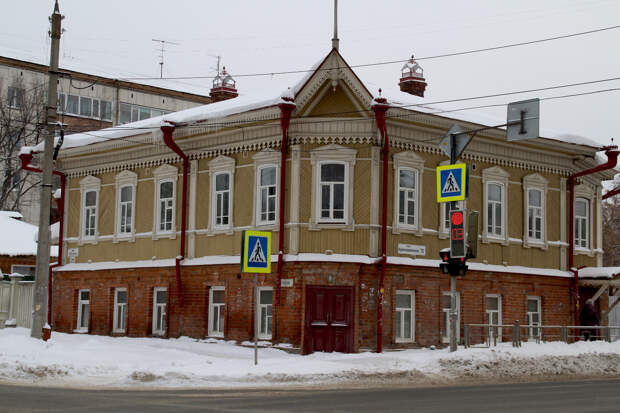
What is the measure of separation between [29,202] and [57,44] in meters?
42.2

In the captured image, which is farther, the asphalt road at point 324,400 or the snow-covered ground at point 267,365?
the snow-covered ground at point 267,365

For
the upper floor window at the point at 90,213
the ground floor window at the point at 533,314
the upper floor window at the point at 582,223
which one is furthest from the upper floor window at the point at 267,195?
the upper floor window at the point at 582,223

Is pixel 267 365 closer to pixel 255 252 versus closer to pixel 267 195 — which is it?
pixel 255 252

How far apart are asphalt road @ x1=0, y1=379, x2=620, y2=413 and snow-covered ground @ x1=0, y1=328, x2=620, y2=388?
1.89m

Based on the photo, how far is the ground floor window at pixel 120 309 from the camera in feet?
101

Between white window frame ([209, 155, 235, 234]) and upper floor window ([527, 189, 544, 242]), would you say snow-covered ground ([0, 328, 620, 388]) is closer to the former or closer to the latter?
white window frame ([209, 155, 235, 234])

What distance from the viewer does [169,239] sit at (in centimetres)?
2916

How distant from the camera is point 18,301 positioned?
33250 mm

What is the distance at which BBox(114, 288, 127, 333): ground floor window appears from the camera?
101ft

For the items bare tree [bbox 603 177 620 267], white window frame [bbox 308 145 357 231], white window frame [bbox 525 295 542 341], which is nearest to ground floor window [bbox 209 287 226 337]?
white window frame [bbox 308 145 357 231]

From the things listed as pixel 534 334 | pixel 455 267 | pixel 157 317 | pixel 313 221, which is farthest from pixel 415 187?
pixel 157 317

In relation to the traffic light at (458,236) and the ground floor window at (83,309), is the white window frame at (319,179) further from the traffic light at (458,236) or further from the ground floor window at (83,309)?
the ground floor window at (83,309)

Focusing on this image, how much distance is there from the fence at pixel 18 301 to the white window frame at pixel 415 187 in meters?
14.6

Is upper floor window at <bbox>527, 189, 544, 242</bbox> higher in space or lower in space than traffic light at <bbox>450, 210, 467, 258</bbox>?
higher
